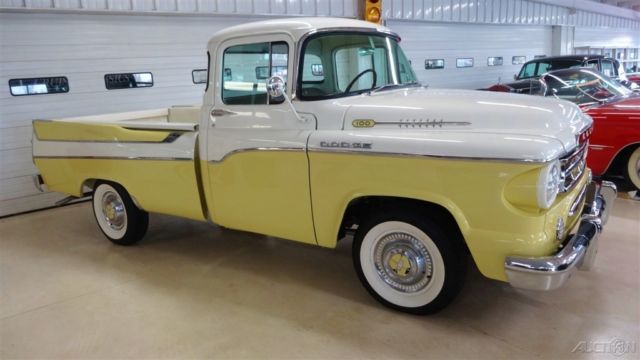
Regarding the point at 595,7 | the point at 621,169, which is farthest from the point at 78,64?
the point at 595,7

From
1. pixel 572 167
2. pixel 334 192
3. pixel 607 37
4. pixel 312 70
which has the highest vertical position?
pixel 607 37

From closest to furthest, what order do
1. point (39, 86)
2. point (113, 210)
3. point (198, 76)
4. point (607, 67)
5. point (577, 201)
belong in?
point (577, 201)
point (113, 210)
point (39, 86)
point (198, 76)
point (607, 67)

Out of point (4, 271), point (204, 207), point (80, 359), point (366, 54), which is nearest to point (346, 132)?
point (366, 54)

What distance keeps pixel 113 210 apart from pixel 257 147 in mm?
2186

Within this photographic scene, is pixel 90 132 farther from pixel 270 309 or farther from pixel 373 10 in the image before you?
pixel 373 10

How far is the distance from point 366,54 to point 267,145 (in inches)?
44.3

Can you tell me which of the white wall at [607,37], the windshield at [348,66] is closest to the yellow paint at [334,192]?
the windshield at [348,66]

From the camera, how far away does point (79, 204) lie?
7.00m

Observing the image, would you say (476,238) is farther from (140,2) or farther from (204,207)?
(140,2)

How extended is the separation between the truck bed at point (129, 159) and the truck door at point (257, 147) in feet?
1.01

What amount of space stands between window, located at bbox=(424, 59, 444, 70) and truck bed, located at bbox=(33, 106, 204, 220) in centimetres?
886

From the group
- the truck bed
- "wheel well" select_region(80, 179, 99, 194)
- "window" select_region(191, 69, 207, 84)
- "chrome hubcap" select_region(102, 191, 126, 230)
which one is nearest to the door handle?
the truck bed

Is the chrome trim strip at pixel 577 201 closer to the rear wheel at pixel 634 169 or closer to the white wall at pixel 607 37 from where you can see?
the rear wheel at pixel 634 169

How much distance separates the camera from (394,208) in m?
3.27
